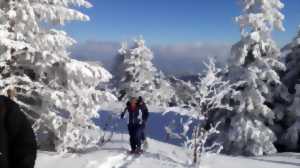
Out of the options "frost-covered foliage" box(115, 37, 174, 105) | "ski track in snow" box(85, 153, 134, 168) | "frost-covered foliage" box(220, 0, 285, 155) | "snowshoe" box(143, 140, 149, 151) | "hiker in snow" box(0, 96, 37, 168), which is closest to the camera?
"hiker in snow" box(0, 96, 37, 168)

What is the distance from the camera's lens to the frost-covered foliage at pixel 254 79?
24.8 m

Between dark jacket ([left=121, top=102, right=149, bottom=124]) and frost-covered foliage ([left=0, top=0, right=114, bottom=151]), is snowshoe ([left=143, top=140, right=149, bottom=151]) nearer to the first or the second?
dark jacket ([left=121, top=102, right=149, bottom=124])

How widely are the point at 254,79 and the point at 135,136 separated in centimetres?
1181

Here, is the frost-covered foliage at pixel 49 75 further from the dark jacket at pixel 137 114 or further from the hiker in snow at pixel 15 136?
the hiker in snow at pixel 15 136

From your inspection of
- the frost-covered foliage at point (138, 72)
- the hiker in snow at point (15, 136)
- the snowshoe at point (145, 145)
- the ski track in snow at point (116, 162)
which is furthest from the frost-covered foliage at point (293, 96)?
the hiker in snow at point (15, 136)

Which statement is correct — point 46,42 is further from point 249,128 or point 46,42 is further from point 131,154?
point 249,128

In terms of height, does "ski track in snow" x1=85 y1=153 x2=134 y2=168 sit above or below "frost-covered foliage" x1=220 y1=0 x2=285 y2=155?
below

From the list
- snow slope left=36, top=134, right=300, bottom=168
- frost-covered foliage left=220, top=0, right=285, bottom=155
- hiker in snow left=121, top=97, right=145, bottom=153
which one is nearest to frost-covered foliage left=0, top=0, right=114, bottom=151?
snow slope left=36, top=134, right=300, bottom=168

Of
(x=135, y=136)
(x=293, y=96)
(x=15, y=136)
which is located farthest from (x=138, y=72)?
(x=15, y=136)

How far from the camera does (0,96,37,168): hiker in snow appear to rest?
344cm

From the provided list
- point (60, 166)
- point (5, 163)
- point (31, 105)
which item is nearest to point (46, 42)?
point (31, 105)

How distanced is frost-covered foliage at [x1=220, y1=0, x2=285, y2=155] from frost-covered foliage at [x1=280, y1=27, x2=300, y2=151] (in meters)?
0.94

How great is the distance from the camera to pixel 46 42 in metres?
13.2

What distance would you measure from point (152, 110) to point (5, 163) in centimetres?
4503
